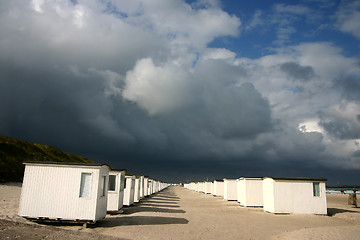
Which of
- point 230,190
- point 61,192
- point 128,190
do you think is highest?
point 61,192

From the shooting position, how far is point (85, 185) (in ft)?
50.4

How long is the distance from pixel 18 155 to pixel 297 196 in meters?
53.9

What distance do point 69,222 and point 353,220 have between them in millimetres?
21391

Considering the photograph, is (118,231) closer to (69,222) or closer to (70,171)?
(69,222)

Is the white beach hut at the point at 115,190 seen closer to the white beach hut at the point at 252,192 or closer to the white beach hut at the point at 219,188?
the white beach hut at the point at 252,192

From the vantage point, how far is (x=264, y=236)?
14711 millimetres

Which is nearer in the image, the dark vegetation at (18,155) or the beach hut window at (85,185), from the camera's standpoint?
the beach hut window at (85,185)

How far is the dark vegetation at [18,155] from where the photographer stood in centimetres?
4544

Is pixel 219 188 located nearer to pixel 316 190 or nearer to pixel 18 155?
pixel 316 190

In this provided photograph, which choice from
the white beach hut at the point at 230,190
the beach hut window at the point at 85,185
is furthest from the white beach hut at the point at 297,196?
the white beach hut at the point at 230,190

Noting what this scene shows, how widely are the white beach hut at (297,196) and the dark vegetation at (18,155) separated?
1311 inches

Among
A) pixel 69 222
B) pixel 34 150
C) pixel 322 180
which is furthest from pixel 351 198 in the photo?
pixel 34 150

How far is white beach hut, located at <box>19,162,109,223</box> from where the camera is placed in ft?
49.1

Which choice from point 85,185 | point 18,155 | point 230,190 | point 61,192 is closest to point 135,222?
point 85,185
